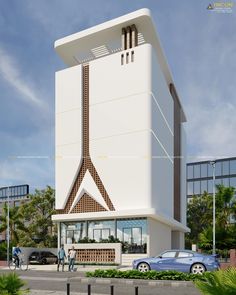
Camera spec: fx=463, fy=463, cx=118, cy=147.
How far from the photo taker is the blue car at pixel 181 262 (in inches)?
877

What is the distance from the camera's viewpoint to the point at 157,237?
42375 mm

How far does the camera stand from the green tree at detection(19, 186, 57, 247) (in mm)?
58812

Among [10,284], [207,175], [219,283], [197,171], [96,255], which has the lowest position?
[96,255]

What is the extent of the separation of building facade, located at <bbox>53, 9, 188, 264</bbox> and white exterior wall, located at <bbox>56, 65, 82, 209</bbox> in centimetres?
10

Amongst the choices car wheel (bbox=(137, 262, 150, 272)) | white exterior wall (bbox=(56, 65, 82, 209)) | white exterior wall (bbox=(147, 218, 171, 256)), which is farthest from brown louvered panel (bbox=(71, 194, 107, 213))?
car wheel (bbox=(137, 262, 150, 272))

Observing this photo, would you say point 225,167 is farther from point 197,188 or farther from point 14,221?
point 14,221

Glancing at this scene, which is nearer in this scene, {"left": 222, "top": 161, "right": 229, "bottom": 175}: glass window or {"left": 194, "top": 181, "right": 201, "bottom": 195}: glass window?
{"left": 222, "top": 161, "right": 229, "bottom": 175}: glass window

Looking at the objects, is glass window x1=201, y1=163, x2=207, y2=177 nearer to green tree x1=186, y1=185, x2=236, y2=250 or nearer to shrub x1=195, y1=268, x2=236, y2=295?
green tree x1=186, y1=185, x2=236, y2=250

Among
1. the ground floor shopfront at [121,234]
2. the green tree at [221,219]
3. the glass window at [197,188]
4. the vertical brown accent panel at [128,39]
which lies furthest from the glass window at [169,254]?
the glass window at [197,188]

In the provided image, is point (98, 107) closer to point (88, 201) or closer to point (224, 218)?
point (88, 201)

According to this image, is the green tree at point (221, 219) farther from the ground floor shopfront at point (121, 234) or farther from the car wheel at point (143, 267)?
the car wheel at point (143, 267)

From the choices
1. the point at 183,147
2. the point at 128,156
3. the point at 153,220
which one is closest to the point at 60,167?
the point at 128,156

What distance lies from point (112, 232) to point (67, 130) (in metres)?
10.8

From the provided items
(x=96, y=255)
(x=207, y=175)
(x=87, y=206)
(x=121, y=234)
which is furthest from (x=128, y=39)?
(x=207, y=175)
